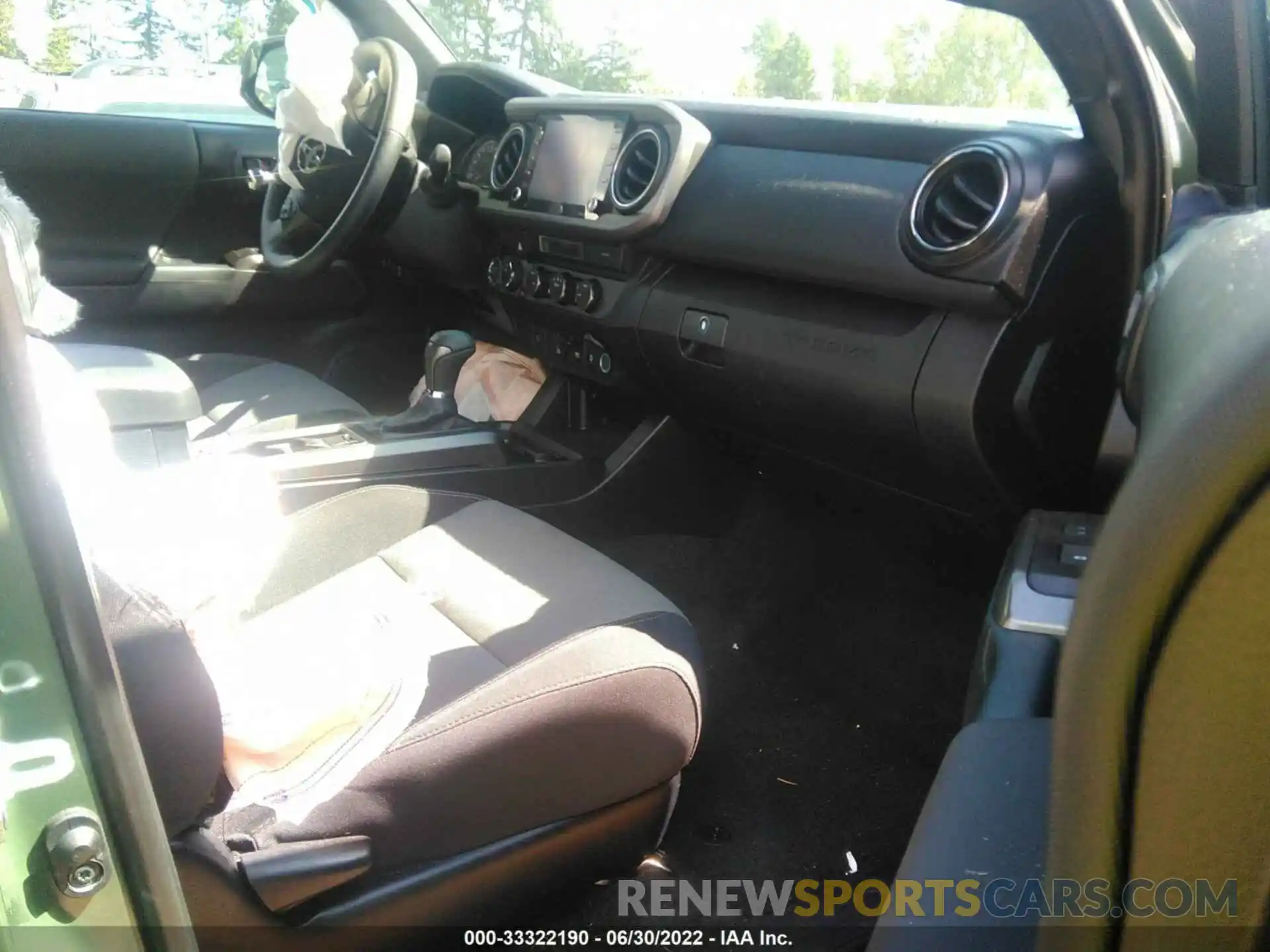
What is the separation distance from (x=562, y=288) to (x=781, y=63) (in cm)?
65

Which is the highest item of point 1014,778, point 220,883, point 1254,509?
point 1254,509

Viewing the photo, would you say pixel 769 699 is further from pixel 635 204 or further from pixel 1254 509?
pixel 1254 509

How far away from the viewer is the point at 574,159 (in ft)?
6.36

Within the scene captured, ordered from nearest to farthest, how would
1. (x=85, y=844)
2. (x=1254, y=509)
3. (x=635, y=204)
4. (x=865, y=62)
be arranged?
(x=1254, y=509) < (x=85, y=844) < (x=865, y=62) < (x=635, y=204)

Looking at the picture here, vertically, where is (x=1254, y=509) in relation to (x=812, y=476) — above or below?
above

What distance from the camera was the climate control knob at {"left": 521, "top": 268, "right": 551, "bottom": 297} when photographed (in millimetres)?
2107

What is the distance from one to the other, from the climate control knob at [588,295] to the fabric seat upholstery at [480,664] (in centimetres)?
53

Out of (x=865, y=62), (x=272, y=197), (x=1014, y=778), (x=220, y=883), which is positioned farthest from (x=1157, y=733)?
(x=272, y=197)

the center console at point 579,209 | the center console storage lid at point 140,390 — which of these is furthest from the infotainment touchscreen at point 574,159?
the center console storage lid at point 140,390

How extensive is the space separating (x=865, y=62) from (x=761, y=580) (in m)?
1.00

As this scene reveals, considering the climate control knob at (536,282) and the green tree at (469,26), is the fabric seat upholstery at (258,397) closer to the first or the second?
the climate control knob at (536,282)


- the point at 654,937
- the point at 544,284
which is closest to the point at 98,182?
the point at 544,284

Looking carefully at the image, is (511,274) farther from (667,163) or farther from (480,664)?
(480,664)

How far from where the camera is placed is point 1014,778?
2.43 feet
